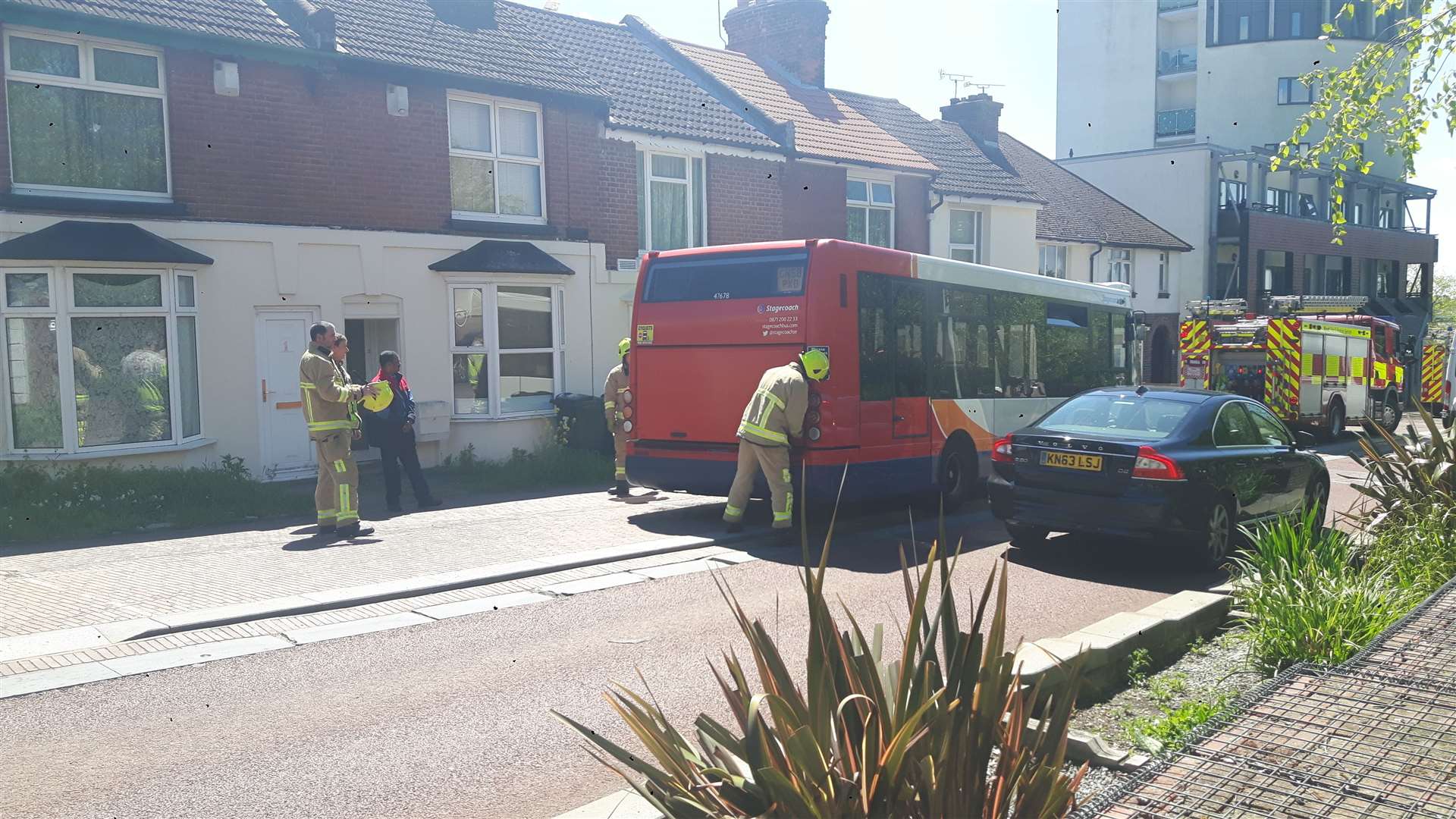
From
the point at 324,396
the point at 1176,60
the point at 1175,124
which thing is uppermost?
the point at 1176,60

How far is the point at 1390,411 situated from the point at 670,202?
1914 cm

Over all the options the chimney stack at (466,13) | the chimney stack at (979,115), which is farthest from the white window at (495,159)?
the chimney stack at (979,115)

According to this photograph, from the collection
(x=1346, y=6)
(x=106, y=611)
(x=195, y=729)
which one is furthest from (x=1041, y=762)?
(x=1346, y=6)

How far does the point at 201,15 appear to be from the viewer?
13.6m

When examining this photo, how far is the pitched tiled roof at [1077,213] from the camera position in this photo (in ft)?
113

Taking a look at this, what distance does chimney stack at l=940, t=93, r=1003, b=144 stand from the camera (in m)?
32.5

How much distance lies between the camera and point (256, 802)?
15.1 ft

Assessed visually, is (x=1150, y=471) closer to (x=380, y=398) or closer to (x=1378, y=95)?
(x=1378, y=95)

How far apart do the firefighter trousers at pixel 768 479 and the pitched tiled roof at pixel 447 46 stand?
26.4 ft

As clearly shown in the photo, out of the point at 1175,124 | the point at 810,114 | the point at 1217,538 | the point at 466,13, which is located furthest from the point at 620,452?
the point at 1175,124

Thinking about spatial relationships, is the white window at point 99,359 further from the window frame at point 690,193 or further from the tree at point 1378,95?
the tree at point 1378,95

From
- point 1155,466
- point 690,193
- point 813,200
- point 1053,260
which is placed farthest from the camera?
point 1053,260

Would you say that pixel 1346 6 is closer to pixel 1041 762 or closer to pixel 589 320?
pixel 1041 762

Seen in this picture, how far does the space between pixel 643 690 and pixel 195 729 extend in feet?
7.11
